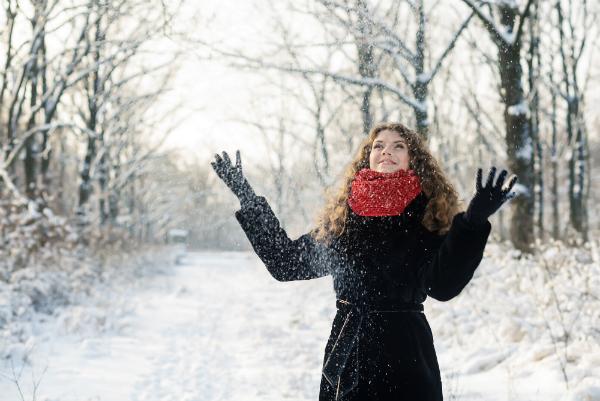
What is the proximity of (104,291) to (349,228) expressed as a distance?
8468 millimetres

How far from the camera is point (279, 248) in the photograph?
2.33m

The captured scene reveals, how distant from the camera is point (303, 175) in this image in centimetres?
1529

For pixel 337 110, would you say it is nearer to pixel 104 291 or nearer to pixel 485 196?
pixel 104 291

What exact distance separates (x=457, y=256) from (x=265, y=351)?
15.9ft

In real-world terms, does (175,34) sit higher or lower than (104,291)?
higher

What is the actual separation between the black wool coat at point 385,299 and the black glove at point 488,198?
17 cm

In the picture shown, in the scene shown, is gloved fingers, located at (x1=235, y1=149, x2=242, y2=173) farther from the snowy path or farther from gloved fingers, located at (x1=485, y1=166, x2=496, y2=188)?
the snowy path

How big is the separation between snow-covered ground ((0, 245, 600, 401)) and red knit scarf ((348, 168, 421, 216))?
1981mm

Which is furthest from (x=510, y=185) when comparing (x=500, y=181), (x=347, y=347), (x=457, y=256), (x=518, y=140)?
(x=518, y=140)

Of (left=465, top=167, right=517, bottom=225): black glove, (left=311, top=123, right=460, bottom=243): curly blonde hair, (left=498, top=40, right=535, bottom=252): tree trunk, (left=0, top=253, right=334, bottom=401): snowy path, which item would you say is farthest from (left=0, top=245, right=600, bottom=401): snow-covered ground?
(left=465, top=167, right=517, bottom=225): black glove

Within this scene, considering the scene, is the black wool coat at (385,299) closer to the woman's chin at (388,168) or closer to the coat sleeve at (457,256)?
the coat sleeve at (457,256)

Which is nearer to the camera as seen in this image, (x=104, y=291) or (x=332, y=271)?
(x=332, y=271)

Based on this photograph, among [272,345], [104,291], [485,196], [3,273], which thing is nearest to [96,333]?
[3,273]

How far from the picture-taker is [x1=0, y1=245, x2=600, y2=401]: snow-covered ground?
4246 millimetres
